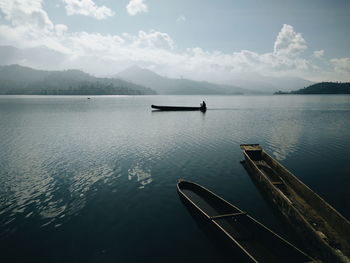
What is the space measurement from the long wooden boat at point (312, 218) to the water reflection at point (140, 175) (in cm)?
1235

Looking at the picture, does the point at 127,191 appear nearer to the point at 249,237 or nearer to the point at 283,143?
the point at 249,237

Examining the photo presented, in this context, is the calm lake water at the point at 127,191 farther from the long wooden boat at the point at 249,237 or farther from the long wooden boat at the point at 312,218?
the long wooden boat at the point at 249,237

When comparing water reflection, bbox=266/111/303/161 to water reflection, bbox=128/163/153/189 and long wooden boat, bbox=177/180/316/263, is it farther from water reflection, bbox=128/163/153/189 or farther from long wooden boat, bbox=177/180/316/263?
water reflection, bbox=128/163/153/189

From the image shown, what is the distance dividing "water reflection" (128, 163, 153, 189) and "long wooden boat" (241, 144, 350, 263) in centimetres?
1235

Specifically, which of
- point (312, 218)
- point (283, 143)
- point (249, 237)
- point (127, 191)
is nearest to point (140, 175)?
point (127, 191)

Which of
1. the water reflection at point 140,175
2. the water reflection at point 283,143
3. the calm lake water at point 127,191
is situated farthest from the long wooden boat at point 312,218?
the water reflection at point 283,143

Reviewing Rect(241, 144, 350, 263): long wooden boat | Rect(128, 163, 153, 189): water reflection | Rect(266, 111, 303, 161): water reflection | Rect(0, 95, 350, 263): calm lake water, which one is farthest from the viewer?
Rect(266, 111, 303, 161): water reflection

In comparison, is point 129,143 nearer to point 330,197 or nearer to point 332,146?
point 330,197

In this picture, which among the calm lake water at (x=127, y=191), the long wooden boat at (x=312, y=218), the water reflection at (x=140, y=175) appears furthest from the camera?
the water reflection at (x=140, y=175)

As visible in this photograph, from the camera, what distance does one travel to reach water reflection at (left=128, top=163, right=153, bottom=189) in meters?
22.4

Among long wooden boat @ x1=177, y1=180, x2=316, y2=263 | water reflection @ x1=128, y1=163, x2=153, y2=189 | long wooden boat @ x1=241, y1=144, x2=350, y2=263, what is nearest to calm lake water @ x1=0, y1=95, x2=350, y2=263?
water reflection @ x1=128, y1=163, x2=153, y2=189

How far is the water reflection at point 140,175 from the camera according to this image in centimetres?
2244

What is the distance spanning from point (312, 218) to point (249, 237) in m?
5.04

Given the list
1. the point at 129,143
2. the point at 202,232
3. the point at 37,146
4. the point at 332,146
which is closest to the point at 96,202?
the point at 202,232
